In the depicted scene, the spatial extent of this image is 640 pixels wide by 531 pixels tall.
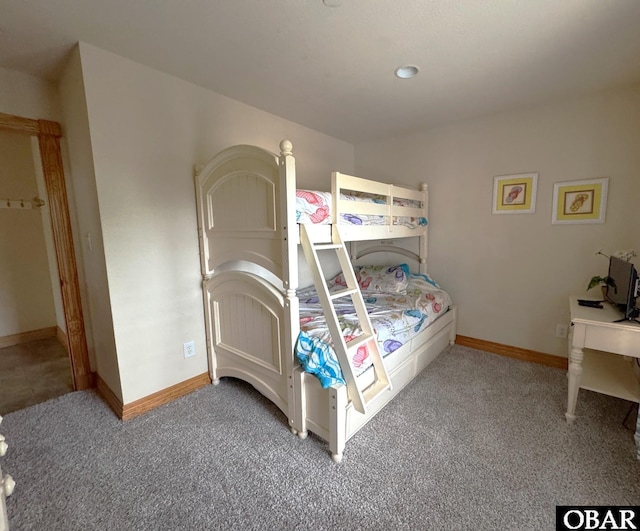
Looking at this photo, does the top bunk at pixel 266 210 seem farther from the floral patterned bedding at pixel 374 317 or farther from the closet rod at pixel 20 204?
the closet rod at pixel 20 204

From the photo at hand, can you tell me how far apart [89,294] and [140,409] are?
936 millimetres

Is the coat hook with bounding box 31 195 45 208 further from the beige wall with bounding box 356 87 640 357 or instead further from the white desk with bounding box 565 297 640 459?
the white desk with bounding box 565 297 640 459

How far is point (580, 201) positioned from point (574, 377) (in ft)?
4.80

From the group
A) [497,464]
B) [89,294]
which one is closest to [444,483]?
[497,464]

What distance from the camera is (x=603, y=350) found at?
5.73ft

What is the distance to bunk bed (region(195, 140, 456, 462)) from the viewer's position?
5.46 ft

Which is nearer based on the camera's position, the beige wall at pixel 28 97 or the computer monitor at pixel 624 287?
the computer monitor at pixel 624 287

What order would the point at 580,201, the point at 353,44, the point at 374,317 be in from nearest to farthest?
1. the point at 353,44
2. the point at 374,317
3. the point at 580,201

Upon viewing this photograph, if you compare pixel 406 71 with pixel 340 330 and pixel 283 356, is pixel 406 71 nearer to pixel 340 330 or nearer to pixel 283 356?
pixel 340 330

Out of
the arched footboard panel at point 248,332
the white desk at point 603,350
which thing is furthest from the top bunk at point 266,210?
the white desk at point 603,350

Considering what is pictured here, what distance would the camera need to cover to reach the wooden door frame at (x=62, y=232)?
1.99 meters

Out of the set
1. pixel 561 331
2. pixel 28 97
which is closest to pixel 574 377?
pixel 561 331

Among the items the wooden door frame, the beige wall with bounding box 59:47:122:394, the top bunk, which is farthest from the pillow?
the wooden door frame

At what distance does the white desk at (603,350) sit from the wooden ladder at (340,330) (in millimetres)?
1170
